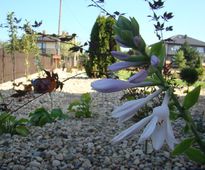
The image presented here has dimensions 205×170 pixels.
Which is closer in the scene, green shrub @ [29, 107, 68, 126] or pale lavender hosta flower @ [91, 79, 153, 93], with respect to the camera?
pale lavender hosta flower @ [91, 79, 153, 93]

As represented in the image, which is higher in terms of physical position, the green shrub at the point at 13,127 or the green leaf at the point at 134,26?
the green leaf at the point at 134,26

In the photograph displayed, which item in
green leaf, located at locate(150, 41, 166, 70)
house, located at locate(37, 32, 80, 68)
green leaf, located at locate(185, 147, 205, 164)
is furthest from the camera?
house, located at locate(37, 32, 80, 68)

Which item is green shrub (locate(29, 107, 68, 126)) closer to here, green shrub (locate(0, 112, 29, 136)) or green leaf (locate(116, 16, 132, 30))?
green shrub (locate(0, 112, 29, 136))

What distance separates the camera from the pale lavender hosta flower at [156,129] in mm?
677

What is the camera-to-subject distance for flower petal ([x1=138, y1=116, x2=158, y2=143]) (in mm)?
662

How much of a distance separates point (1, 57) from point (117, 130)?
1269 centimetres

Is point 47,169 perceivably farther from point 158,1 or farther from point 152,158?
point 158,1

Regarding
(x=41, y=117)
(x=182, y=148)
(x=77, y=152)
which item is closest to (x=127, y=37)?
(x=182, y=148)

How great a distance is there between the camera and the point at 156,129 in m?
0.71

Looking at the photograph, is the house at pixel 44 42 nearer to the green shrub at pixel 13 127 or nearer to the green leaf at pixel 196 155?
the green shrub at pixel 13 127

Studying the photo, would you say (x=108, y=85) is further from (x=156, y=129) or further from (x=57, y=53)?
(x=57, y=53)

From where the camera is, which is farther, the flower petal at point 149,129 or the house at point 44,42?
the house at point 44,42

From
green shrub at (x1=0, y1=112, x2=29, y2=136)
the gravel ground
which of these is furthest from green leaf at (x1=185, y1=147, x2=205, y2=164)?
green shrub at (x1=0, y1=112, x2=29, y2=136)

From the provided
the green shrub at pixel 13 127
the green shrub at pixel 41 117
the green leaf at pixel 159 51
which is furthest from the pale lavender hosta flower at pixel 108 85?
the green shrub at pixel 41 117
